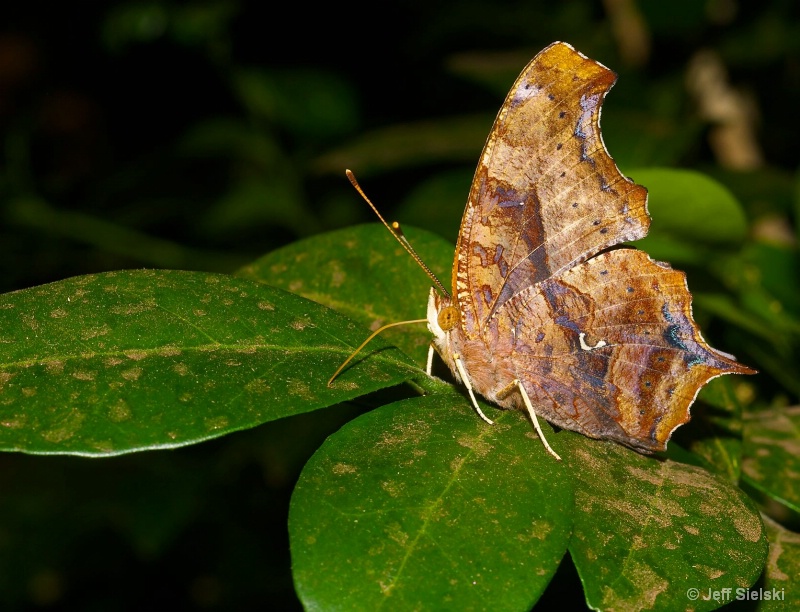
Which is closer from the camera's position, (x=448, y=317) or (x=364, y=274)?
(x=448, y=317)

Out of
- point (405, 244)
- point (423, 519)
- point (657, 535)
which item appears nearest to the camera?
point (423, 519)

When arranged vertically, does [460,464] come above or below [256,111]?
above

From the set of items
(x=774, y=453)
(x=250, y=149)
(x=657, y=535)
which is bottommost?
(x=250, y=149)

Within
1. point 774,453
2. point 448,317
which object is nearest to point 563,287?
point 448,317

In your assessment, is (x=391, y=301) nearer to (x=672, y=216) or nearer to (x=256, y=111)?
(x=672, y=216)

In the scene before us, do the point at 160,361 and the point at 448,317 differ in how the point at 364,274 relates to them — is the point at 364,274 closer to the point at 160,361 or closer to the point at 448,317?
the point at 448,317

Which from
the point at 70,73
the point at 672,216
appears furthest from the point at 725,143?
the point at 70,73

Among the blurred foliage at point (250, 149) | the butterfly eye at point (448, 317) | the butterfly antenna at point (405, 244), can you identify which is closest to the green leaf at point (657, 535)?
the butterfly eye at point (448, 317)
